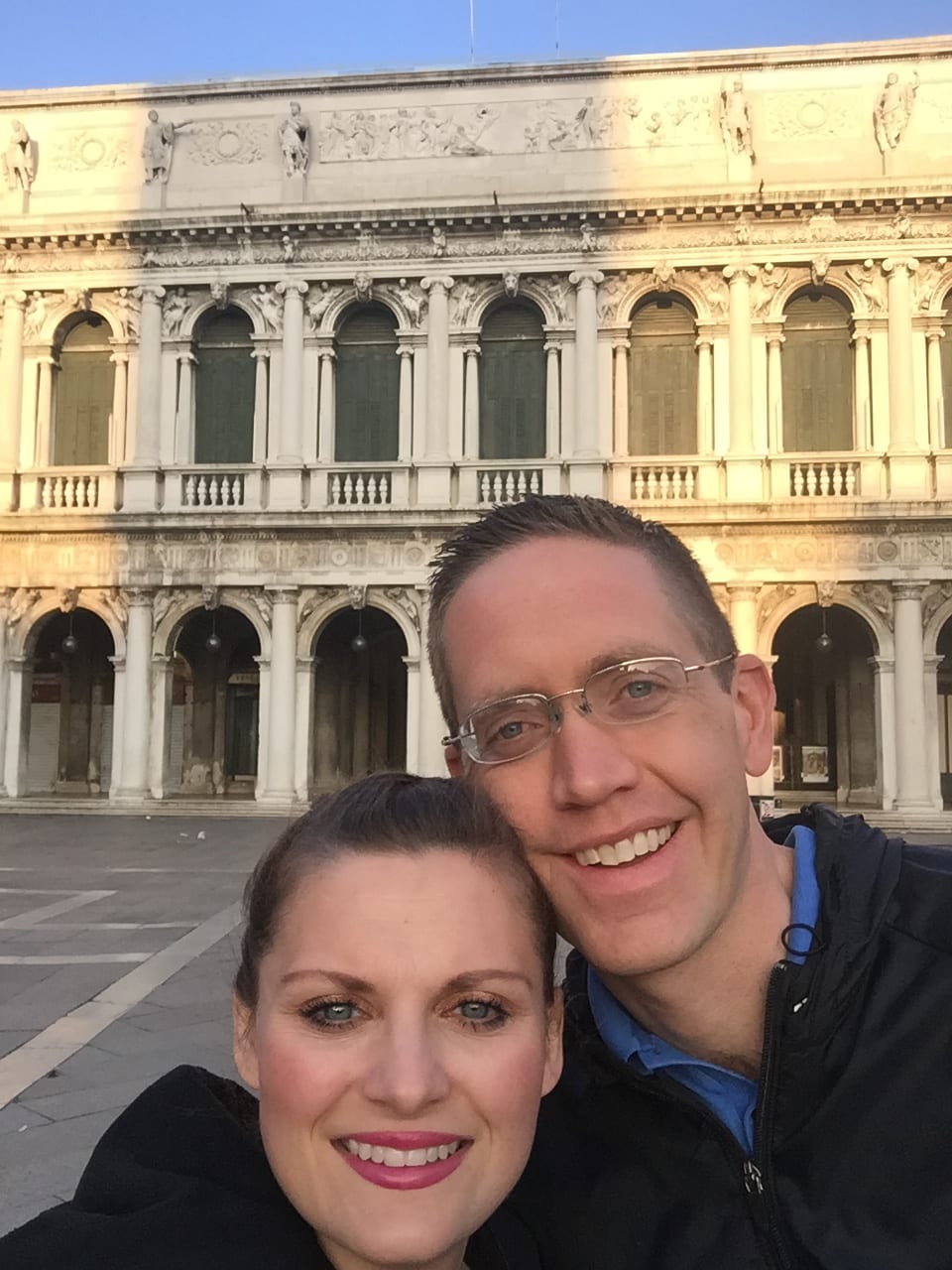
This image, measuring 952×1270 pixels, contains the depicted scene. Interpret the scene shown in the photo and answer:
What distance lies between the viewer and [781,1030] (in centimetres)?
153

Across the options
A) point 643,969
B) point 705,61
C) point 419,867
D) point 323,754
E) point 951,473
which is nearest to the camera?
point 419,867

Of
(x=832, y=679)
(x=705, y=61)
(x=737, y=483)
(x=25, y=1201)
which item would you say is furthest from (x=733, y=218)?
(x=25, y=1201)

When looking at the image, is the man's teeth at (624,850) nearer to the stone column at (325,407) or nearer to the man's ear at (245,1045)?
the man's ear at (245,1045)

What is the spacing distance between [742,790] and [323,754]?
19924mm

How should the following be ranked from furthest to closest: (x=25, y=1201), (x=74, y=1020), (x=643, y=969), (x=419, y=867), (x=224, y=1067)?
(x=74, y=1020) → (x=224, y=1067) → (x=25, y=1201) → (x=643, y=969) → (x=419, y=867)

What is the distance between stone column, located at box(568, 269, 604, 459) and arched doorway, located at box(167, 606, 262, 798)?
8181 mm

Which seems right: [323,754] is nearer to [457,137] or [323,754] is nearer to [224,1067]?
[457,137]

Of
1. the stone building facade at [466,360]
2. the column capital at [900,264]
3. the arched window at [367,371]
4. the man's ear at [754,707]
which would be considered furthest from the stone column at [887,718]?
the man's ear at [754,707]

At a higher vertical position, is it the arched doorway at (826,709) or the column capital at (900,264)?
the column capital at (900,264)

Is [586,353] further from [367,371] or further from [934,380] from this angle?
[934,380]

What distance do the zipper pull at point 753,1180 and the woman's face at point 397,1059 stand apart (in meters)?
0.40

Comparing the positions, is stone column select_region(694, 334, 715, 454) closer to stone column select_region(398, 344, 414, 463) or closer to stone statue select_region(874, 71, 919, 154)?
stone statue select_region(874, 71, 919, 154)

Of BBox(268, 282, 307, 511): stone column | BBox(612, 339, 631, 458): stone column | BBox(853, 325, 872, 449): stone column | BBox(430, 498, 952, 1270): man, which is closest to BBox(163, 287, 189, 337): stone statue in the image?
BBox(268, 282, 307, 511): stone column

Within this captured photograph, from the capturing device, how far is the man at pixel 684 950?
1484 mm
